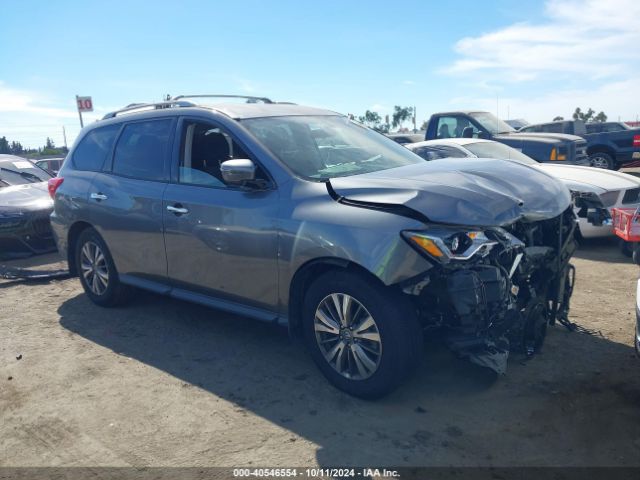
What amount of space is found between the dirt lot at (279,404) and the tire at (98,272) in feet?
1.62

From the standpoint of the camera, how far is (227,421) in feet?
11.6

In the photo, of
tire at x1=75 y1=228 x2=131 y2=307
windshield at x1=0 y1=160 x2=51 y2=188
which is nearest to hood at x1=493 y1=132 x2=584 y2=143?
tire at x1=75 y1=228 x2=131 y2=307

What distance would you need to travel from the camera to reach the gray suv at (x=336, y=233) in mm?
3410

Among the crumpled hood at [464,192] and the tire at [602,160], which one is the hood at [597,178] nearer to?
the crumpled hood at [464,192]

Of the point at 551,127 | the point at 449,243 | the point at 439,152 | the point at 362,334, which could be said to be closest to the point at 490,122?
the point at 439,152

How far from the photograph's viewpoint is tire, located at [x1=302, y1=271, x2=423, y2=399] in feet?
11.2

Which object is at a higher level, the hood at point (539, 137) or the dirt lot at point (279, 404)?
the hood at point (539, 137)

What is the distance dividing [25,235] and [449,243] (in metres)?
6.77

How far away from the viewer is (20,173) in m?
9.58

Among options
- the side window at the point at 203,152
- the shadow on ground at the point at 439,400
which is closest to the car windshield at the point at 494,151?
the shadow on ground at the point at 439,400

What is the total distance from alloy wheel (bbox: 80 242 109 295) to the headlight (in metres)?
3.47

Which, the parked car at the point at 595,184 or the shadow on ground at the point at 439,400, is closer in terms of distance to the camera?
the shadow on ground at the point at 439,400

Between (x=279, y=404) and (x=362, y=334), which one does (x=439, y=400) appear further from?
(x=279, y=404)

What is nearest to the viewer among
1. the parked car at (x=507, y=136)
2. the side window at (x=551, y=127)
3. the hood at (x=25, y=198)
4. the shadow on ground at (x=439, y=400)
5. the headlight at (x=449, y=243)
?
the shadow on ground at (x=439, y=400)
